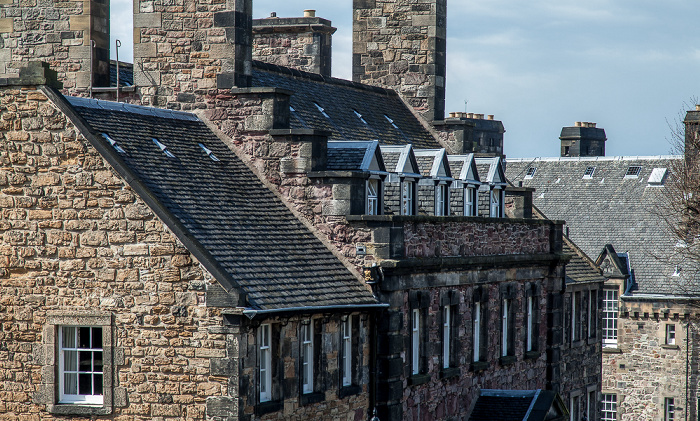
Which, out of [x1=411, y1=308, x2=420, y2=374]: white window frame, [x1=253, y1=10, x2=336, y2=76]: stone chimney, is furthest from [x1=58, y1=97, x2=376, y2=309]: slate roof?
[x1=253, y1=10, x2=336, y2=76]: stone chimney

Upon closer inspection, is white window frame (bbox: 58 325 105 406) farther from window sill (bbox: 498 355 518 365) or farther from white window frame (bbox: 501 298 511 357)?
white window frame (bbox: 501 298 511 357)

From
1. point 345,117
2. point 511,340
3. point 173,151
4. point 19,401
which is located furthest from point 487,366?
point 19,401

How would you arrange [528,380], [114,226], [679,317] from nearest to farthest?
1. [114,226]
2. [528,380]
3. [679,317]

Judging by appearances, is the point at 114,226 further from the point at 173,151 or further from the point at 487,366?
the point at 487,366

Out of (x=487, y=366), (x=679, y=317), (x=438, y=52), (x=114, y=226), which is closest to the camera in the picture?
Answer: (x=114, y=226)

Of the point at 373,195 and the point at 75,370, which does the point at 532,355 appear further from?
the point at 75,370

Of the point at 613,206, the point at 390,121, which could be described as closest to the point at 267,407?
the point at 390,121

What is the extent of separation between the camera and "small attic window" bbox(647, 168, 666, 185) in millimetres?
52847

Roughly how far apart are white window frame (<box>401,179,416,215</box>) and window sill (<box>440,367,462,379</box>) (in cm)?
354

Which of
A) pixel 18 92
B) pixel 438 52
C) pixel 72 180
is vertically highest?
pixel 438 52

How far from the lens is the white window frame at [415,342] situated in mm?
25219

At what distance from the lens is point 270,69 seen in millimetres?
28938

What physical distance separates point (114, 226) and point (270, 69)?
9.85 meters

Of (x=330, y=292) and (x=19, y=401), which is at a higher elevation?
(x=330, y=292)
